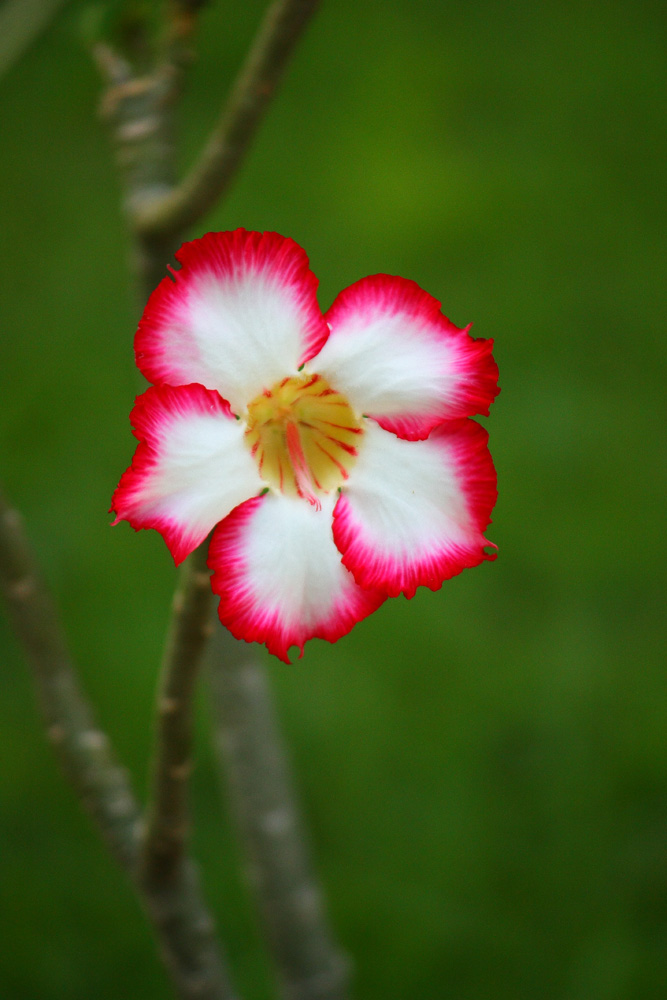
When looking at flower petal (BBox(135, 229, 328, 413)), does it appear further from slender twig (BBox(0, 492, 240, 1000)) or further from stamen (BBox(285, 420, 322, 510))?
slender twig (BBox(0, 492, 240, 1000))

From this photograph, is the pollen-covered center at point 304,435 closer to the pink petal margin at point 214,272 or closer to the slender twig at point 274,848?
the pink petal margin at point 214,272

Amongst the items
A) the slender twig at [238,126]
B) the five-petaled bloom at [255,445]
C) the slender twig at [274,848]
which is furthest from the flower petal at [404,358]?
the slender twig at [274,848]

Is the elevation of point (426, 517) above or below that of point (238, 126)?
below

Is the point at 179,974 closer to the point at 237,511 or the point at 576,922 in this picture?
the point at 237,511

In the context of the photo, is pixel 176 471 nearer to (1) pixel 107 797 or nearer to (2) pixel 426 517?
(2) pixel 426 517

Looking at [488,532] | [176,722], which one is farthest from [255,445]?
[488,532]

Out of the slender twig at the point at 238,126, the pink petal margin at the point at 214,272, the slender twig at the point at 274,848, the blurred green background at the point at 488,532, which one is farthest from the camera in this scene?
the blurred green background at the point at 488,532
